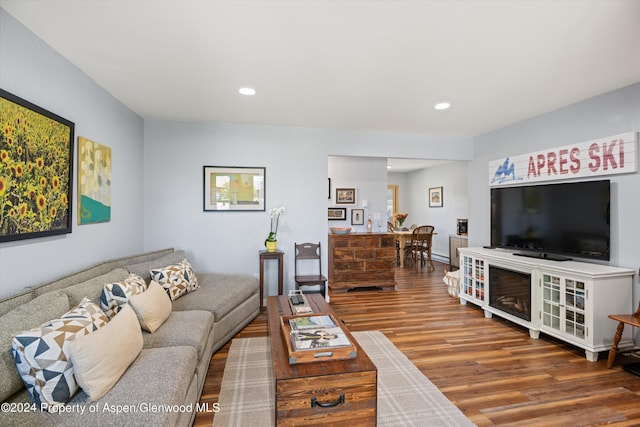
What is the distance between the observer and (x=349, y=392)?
1.59 meters

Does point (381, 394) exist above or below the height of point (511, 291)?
below

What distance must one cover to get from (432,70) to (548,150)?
2.04 metres

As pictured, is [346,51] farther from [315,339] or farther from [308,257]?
[308,257]

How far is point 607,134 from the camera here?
2.96 m

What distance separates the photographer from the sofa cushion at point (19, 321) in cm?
128

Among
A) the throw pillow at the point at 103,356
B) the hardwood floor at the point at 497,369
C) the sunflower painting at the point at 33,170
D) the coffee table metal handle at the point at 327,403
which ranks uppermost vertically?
the sunflower painting at the point at 33,170

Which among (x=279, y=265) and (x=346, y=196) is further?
(x=346, y=196)

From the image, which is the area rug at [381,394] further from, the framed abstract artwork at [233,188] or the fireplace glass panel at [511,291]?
the framed abstract artwork at [233,188]

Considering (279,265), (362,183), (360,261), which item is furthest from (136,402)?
(362,183)

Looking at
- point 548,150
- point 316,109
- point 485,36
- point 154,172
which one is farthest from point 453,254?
point 154,172

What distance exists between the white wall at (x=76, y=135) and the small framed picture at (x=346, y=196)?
3.17 meters

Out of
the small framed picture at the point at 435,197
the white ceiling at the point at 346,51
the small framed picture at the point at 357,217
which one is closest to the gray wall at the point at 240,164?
the white ceiling at the point at 346,51

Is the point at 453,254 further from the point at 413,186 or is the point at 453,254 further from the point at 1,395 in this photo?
the point at 1,395

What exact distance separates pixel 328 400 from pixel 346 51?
2208mm
